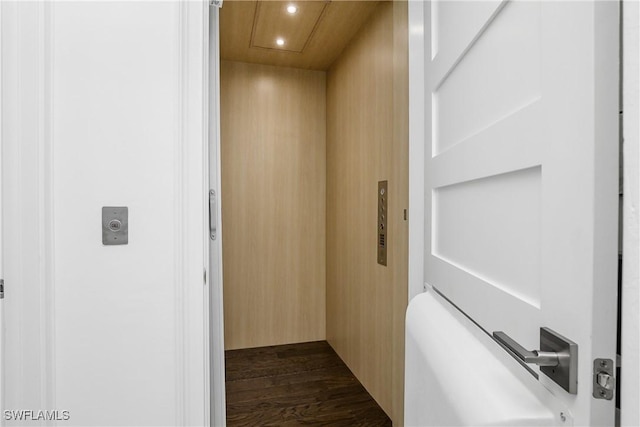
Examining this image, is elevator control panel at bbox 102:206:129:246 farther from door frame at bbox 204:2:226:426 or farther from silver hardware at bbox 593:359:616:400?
silver hardware at bbox 593:359:616:400

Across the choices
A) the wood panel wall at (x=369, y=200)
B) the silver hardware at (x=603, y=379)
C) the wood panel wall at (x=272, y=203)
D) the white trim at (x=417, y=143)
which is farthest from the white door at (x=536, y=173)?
the wood panel wall at (x=272, y=203)

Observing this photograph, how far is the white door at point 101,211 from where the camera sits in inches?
37.7

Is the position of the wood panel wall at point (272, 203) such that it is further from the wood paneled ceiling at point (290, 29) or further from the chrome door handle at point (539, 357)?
the chrome door handle at point (539, 357)

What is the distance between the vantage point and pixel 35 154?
3.15 feet

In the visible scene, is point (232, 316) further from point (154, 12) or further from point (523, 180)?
point (523, 180)

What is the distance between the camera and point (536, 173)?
0.61 m

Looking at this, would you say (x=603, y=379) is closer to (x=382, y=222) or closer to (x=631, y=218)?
(x=631, y=218)

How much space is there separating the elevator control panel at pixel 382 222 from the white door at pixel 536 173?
1180 mm

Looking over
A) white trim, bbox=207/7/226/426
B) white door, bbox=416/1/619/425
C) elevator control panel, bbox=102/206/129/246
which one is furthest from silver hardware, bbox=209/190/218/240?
white door, bbox=416/1/619/425

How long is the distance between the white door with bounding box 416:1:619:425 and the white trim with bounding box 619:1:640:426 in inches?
0.6

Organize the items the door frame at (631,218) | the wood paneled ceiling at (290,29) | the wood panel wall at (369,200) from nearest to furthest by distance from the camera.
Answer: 1. the door frame at (631,218)
2. the wood panel wall at (369,200)
3. the wood paneled ceiling at (290,29)

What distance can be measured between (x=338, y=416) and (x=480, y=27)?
6.73 ft

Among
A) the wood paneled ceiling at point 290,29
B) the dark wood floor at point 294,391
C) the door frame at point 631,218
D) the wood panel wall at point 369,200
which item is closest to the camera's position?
the door frame at point 631,218
